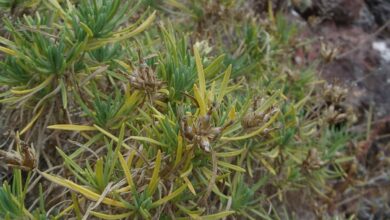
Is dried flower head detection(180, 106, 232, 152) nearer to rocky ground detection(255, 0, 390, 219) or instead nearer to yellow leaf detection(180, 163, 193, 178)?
yellow leaf detection(180, 163, 193, 178)

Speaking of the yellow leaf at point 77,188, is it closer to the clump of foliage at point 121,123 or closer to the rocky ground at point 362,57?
the clump of foliage at point 121,123

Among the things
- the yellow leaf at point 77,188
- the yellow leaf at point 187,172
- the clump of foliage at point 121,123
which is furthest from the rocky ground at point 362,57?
the yellow leaf at point 77,188

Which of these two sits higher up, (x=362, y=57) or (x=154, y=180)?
(x=154, y=180)

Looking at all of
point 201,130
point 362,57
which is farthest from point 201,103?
point 362,57

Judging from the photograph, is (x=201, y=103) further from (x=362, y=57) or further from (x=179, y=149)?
(x=362, y=57)

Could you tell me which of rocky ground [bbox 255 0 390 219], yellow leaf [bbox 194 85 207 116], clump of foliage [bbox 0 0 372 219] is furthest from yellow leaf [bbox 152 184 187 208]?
rocky ground [bbox 255 0 390 219]

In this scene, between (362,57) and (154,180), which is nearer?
(154,180)

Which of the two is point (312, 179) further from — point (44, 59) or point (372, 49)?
point (372, 49)

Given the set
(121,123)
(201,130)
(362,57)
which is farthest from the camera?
(362,57)
